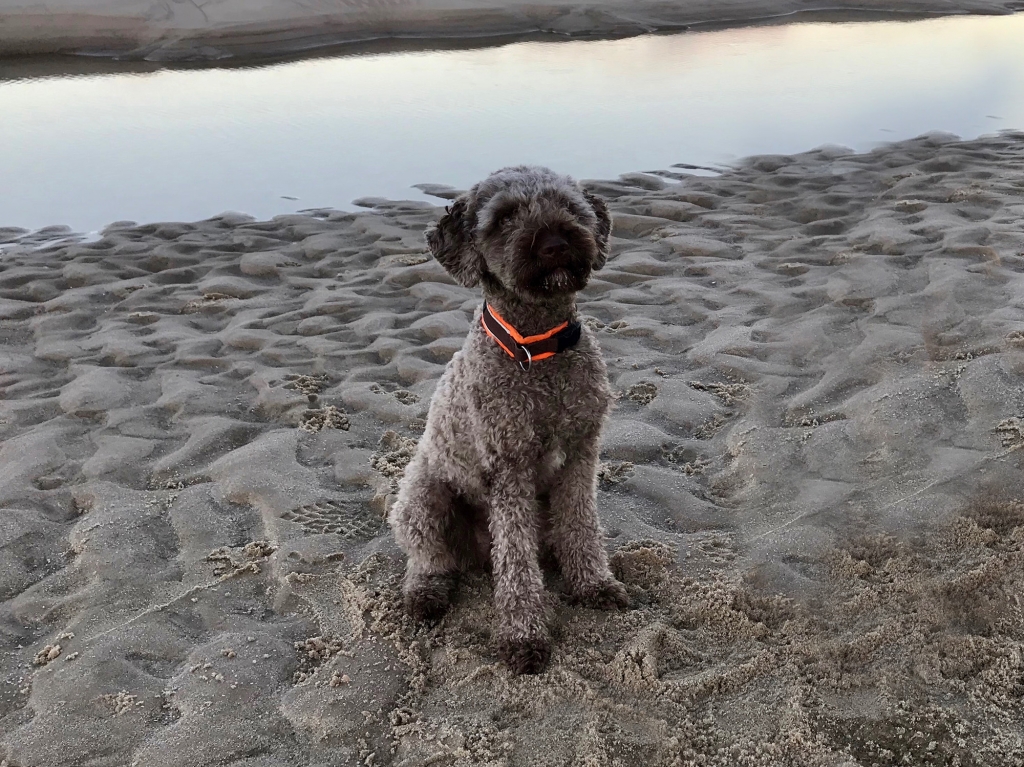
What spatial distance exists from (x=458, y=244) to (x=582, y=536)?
4.05ft

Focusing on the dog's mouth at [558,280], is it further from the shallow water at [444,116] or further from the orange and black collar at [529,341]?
the shallow water at [444,116]

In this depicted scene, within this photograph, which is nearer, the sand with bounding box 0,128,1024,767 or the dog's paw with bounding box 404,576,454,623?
the sand with bounding box 0,128,1024,767

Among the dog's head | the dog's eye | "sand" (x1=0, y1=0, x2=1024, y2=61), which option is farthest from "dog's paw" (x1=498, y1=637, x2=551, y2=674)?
"sand" (x1=0, y1=0, x2=1024, y2=61)

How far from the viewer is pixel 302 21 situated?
52.2ft

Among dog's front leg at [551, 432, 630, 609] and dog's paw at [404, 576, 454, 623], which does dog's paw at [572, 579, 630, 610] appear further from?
dog's paw at [404, 576, 454, 623]

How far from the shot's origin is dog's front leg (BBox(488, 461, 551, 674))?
3.07 metres

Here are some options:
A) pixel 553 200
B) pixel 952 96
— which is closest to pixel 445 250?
pixel 553 200

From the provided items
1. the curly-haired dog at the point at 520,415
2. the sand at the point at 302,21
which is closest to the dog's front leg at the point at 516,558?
the curly-haired dog at the point at 520,415

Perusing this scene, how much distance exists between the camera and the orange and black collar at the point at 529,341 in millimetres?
3082

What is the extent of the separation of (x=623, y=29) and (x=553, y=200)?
14.9 m

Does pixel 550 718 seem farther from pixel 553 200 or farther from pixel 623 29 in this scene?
pixel 623 29

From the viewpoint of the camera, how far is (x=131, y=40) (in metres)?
15.2

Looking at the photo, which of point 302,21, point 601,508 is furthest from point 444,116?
point 601,508

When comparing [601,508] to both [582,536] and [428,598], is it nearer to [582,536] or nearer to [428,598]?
[582,536]
